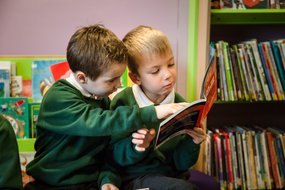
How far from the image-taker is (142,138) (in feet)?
3.15

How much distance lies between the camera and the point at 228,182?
1.58 metres

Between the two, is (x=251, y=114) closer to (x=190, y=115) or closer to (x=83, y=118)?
(x=190, y=115)

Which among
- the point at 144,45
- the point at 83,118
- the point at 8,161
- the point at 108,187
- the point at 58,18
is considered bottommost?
the point at 108,187

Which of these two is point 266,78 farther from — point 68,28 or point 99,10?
point 68,28

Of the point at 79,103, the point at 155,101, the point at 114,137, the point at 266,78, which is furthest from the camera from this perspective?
the point at 266,78

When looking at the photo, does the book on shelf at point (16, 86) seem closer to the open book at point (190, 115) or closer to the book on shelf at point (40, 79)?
the book on shelf at point (40, 79)

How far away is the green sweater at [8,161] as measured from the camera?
0.89 meters

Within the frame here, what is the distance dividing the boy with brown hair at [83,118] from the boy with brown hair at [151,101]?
8cm

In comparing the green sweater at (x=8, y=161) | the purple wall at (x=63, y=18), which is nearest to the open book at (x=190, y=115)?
the green sweater at (x=8, y=161)

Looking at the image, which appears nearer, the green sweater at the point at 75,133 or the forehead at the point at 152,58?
the green sweater at the point at 75,133

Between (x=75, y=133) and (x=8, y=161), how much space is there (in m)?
0.21

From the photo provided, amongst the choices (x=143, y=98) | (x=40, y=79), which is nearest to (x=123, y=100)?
(x=143, y=98)

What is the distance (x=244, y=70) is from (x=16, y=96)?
3.72ft

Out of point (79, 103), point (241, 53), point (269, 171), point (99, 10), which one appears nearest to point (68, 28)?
point (99, 10)
